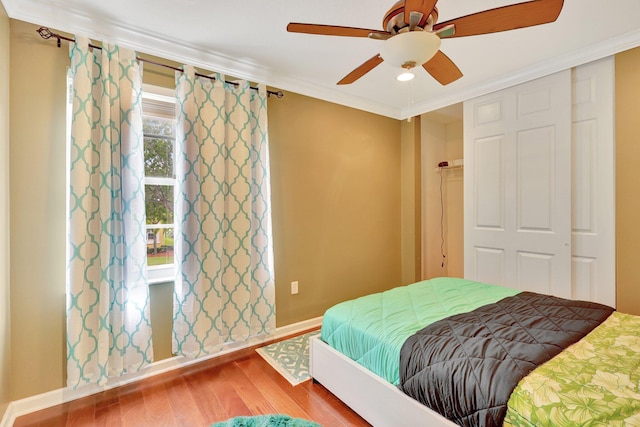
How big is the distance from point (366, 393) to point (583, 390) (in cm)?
96

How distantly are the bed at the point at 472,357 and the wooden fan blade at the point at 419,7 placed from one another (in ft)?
4.87

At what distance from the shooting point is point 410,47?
1.37 m

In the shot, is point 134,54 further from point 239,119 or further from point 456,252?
point 456,252

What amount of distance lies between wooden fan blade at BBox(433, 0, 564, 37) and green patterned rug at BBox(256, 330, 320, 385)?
2.27 m

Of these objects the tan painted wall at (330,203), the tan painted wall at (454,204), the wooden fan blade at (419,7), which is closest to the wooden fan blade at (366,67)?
the wooden fan blade at (419,7)

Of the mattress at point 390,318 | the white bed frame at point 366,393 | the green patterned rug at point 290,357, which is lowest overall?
the green patterned rug at point 290,357

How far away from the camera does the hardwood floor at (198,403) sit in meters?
1.76

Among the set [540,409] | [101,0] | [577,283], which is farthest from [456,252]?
[101,0]

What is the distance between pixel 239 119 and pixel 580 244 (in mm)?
3004

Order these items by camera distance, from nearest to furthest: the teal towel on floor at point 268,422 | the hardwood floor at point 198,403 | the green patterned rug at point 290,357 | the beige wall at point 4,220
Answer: the teal towel on floor at point 268,422 < the beige wall at point 4,220 < the hardwood floor at point 198,403 < the green patterned rug at point 290,357

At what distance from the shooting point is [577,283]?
2.56m

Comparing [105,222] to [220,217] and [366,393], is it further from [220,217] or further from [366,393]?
[366,393]

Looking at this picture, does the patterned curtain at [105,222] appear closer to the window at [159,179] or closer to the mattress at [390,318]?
the window at [159,179]

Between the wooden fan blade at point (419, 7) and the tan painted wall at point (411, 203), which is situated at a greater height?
the wooden fan blade at point (419, 7)
